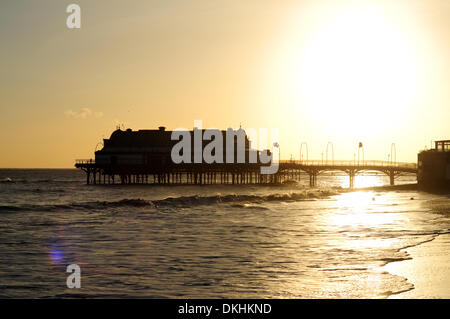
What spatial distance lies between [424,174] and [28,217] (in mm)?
50586

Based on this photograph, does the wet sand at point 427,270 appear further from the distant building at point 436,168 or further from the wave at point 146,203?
the distant building at point 436,168

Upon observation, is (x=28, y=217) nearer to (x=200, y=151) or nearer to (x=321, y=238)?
(x=321, y=238)

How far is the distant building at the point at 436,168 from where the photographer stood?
2581 inches

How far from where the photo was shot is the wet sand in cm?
1217

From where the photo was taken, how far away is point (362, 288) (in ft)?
42.1

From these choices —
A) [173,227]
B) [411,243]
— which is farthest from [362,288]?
[173,227]

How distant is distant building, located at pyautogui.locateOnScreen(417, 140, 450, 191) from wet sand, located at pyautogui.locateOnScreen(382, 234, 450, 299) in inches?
1905

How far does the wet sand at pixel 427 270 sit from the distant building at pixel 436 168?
4839 centimetres
